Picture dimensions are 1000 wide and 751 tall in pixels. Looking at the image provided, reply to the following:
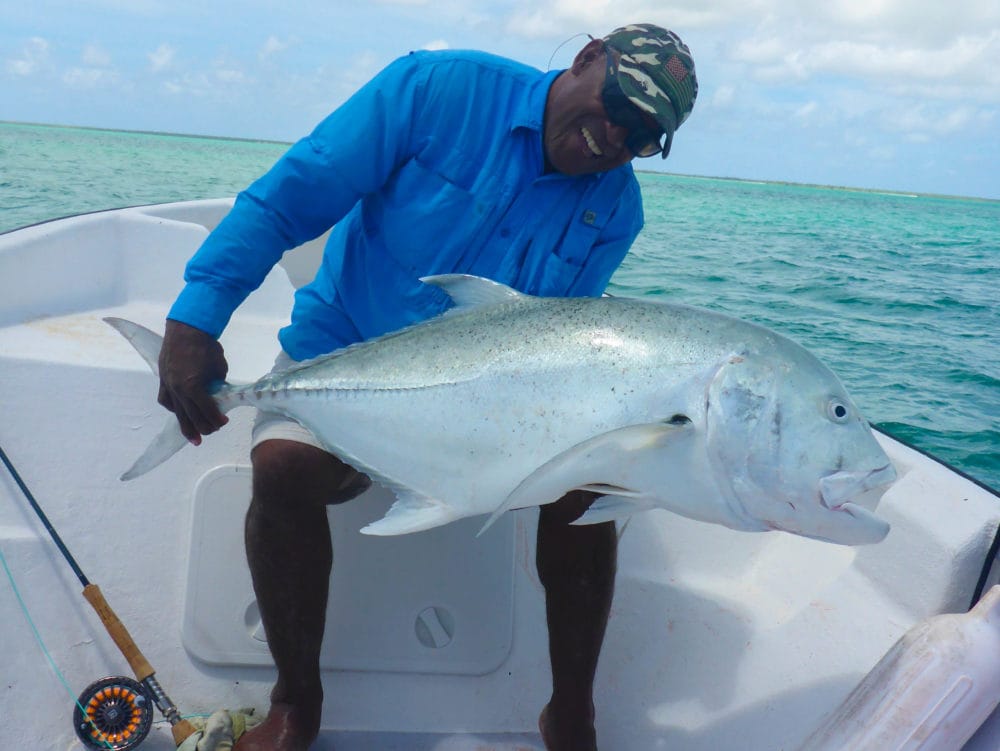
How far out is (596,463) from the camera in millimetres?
1503

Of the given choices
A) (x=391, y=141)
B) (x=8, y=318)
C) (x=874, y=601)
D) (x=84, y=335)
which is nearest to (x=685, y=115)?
(x=391, y=141)

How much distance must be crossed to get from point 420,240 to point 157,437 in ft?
2.56

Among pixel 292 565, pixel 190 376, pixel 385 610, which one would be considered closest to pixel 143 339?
pixel 190 376

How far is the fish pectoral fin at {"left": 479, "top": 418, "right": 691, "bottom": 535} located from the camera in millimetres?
1466

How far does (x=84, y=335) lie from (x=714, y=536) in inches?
88.9

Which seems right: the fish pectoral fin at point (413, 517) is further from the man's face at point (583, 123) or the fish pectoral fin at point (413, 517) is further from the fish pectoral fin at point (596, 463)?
the man's face at point (583, 123)

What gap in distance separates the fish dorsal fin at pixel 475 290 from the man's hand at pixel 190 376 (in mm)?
533

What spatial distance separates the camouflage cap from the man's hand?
3.65ft

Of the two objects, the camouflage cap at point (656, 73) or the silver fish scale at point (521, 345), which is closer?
the silver fish scale at point (521, 345)

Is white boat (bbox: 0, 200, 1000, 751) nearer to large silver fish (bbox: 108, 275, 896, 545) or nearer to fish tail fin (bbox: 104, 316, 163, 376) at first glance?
fish tail fin (bbox: 104, 316, 163, 376)

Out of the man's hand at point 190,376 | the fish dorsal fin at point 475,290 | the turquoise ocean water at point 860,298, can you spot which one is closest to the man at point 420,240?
the man's hand at point 190,376

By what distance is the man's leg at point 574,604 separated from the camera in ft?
6.56

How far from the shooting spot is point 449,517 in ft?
5.39

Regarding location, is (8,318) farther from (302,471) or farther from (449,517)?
(449,517)
